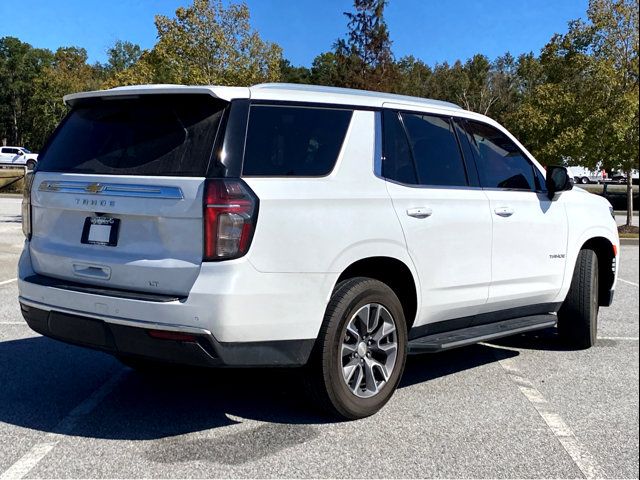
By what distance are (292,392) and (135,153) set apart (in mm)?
1975

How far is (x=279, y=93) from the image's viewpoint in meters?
4.12

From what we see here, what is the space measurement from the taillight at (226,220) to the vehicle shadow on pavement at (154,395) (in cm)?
83

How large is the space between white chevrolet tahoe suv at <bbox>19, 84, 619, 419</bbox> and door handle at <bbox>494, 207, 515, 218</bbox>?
1.0 inches

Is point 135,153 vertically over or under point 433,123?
under

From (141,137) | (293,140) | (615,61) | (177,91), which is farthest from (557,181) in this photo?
(615,61)

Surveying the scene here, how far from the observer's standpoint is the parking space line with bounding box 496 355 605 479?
3686 millimetres

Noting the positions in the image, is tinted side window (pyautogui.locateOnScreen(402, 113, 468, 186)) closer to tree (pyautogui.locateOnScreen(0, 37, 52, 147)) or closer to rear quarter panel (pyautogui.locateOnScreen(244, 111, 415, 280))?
rear quarter panel (pyautogui.locateOnScreen(244, 111, 415, 280))

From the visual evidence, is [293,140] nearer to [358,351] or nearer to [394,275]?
[394,275]

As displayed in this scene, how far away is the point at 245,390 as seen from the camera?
195 inches

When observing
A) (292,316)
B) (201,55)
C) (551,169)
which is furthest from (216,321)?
(201,55)

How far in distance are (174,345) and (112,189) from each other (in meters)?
0.96

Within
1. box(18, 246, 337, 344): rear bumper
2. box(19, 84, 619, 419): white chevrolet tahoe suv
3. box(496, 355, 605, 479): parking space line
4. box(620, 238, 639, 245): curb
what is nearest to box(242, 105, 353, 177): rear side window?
box(19, 84, 619, 419): white chevrolet tahoe suv

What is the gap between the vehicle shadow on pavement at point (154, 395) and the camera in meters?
4.17

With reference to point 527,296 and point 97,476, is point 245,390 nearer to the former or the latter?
point 97,476
